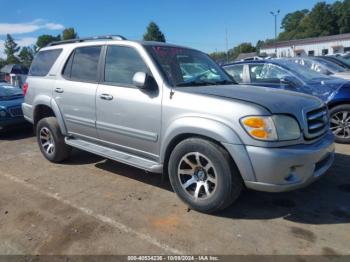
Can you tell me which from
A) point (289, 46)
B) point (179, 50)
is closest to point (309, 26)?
point (289, 46)

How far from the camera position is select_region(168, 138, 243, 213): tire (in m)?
3.41

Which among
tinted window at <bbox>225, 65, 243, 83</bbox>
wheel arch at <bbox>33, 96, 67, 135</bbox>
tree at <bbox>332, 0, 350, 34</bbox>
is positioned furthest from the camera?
tree at <bbox>332, 0, 350, 34</bbox>

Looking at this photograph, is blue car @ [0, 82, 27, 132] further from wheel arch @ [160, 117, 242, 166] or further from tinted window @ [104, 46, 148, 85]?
wheel arch @ [160, 117, 242, 166]

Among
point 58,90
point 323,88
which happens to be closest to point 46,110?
point 58,90

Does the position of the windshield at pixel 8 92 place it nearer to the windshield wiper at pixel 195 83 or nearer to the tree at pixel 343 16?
the windshield wiper at pixel 195 83

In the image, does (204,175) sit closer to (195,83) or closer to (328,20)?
(195,83)

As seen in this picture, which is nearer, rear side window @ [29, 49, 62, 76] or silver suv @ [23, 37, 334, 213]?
silver suv @ [23, 37, 334, 213]

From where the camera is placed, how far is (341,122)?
639 cm

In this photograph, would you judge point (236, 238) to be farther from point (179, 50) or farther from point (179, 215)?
point (179, 50)

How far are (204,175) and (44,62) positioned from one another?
12.2 ft

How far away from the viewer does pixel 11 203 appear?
13.8ft

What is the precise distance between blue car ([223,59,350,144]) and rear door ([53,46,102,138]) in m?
3.34

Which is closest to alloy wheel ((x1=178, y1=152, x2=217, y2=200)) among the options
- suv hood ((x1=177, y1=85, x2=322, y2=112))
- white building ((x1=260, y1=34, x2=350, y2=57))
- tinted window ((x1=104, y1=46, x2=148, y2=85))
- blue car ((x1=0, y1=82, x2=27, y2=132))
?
suv hood ((x1=177, y1=85, x2=322, y2=112))

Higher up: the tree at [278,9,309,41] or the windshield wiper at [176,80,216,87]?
the tree at [278,9,309,41]
